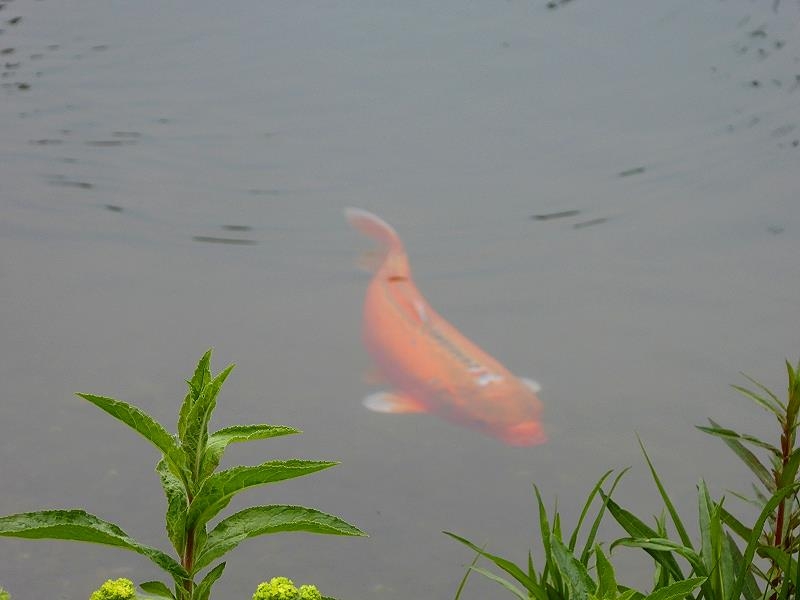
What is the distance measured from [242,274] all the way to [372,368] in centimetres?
91

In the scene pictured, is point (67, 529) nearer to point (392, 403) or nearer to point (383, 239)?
point (392, 403)

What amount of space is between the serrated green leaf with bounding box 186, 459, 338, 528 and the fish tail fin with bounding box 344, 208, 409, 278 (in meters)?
3.42

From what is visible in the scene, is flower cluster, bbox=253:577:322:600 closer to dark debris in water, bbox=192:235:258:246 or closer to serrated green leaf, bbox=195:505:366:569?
serrated green leaf, bbox=195:505:366:569

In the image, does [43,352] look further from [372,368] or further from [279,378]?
[372,368]

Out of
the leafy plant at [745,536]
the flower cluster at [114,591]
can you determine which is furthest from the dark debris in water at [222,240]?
the flower cluster at [114,591]

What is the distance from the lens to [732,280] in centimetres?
437

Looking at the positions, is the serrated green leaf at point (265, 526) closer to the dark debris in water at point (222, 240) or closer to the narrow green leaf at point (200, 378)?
the narrow green leaf at point (200, 378)

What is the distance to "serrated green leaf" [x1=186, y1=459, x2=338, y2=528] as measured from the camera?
3.49ft

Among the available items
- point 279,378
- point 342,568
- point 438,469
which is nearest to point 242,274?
point 279,378

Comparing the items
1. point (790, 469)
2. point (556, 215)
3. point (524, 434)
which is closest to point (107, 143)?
point (556, 215)

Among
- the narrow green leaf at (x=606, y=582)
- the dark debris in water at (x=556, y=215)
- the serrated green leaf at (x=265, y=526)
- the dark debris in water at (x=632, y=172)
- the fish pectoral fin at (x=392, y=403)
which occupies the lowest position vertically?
the fish pectoral fin at (x=392, y=403)

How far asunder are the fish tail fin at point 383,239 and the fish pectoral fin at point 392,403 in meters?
0.88

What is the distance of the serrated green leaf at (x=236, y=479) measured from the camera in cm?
106

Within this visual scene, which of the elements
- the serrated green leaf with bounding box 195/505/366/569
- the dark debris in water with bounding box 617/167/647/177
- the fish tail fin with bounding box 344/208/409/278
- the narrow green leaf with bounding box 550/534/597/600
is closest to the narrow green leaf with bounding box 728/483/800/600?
the narrow green leaf with bounding box 550/534/597/600
